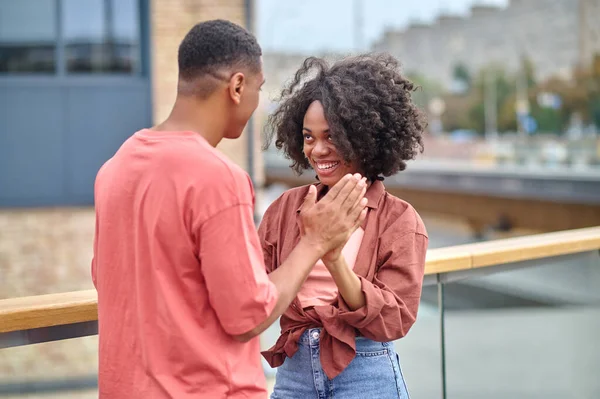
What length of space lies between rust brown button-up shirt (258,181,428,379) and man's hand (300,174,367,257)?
0.25m

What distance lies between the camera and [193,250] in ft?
5.28

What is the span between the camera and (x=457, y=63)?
83.2 m

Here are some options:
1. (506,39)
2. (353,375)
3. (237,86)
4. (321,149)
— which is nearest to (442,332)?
(353,375)

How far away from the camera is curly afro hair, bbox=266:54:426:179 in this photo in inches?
86.4

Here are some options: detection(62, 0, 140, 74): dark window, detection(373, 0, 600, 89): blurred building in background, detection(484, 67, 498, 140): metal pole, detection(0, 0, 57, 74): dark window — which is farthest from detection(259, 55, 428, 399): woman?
detection(484, 67, 498, 140): metal pole

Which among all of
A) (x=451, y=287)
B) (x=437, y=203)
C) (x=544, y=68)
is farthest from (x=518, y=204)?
(x=544, y=68)

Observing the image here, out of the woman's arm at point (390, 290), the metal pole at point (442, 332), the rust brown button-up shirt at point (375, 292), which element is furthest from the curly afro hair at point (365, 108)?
the metal pole at point (442, 332)

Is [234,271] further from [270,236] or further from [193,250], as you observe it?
[270,236]

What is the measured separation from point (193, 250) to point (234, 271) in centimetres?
10

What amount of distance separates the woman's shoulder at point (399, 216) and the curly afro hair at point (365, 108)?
0.13 m

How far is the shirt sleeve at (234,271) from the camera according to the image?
5.16 ft

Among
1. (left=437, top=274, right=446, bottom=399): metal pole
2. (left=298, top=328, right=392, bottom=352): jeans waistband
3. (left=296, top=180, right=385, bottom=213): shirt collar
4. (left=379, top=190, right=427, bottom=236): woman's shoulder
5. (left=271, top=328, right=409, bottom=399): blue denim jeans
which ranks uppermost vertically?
(left=296, top=180, right=385, bottom=213): shirt collar

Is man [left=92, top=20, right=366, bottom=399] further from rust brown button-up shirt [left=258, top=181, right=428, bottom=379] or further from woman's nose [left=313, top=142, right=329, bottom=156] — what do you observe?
woman's nose [left=313, top=142, right=329, bottom=156]

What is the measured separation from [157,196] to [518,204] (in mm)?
22356
